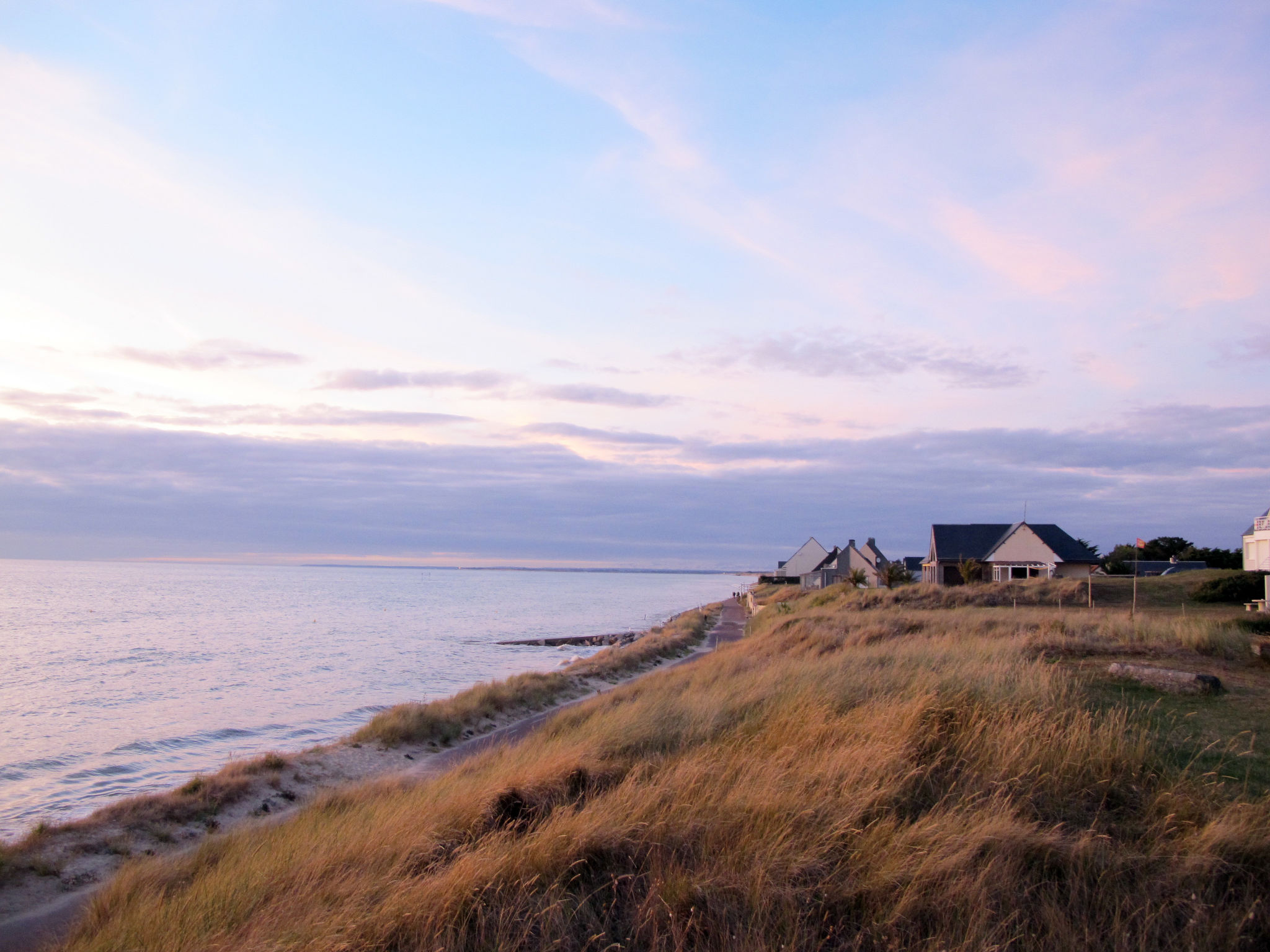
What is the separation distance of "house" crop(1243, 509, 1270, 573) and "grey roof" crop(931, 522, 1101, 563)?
54.3 ft

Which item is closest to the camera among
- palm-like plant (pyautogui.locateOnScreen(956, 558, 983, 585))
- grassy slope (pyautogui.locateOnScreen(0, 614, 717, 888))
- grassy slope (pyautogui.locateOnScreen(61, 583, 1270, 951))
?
grassy slope (pyautogui.locateOnScreen(61, 583, 1270, 951))

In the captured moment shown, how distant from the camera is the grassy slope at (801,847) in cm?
450

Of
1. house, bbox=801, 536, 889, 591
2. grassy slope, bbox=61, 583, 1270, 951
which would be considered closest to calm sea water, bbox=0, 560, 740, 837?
grassy slope, bbox=61, 583, 1270, 951

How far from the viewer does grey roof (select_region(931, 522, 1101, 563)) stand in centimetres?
5022

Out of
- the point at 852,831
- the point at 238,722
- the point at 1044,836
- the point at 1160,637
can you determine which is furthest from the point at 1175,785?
the point at 238,722

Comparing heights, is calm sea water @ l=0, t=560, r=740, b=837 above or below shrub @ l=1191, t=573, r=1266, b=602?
below

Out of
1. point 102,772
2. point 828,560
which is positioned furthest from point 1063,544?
point 102,772

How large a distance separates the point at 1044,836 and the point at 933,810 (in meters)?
0.78

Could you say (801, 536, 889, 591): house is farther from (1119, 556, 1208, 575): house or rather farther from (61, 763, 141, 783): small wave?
(61, 763, 141, 783): small wave

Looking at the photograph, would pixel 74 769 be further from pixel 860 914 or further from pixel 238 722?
pixel 860 914

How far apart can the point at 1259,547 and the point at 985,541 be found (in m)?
24.2

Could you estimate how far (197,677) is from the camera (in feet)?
111

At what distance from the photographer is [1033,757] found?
634 cm

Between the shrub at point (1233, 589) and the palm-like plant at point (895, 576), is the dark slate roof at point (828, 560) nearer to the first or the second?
the palm-like plant at point (895, 576)
